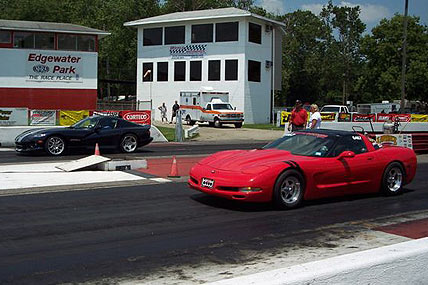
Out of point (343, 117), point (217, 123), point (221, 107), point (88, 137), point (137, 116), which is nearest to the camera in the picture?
point (88, 137)

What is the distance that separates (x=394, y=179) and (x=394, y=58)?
2200 inches

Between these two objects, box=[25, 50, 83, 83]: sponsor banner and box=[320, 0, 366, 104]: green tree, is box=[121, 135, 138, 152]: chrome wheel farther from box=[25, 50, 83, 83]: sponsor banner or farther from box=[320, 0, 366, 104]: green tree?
box=[320, 0, 366, 104]: green tree

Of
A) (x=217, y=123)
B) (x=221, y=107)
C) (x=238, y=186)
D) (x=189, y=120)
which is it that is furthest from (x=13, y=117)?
(x=238, y=186)

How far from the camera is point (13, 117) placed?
24938 mm

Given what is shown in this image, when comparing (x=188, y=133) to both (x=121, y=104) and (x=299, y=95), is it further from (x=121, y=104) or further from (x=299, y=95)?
(x=299, y=95)

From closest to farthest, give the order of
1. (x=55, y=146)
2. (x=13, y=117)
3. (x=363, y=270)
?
(x=363, y=270) < (x=55, y=146) < (x=13, y=117)

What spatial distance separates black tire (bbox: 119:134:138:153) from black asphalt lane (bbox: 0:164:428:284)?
7691 millimetres

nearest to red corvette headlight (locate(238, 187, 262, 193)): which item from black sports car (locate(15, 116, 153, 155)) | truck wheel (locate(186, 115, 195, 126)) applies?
black sports car (locate(15, 116, 153, 155))

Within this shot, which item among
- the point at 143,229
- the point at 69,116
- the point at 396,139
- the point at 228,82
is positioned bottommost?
the point at 143,229

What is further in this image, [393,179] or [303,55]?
[303,55]

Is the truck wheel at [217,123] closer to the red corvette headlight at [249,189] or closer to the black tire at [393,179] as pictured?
the black tire at [393,179]

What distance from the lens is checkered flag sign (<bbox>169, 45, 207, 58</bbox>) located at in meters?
46.8

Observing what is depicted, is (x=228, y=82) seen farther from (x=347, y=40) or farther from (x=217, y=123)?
(x=347, y=40)

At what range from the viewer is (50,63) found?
127 feet
